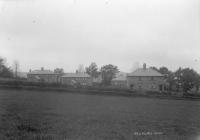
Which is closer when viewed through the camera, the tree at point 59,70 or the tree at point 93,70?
the tree at point 93,70

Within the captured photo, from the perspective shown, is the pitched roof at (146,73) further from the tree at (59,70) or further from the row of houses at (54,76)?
the tree at (59,70)

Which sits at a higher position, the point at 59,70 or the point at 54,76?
the point at 59,70

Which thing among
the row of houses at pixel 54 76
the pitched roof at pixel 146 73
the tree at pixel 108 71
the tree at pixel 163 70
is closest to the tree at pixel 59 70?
the row of houses at pixel 54 76

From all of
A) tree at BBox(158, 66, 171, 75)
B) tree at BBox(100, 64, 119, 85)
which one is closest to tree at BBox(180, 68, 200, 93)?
tree at BBox(100, 64, 119, 85)

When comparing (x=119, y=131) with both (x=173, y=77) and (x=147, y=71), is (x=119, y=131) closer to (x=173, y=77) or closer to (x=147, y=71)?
(x=147, y=71)

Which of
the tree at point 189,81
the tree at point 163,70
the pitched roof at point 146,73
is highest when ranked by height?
the tree at point 163,70

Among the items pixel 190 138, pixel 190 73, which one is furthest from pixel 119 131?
pixel 190 73

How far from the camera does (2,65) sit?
7800 cm

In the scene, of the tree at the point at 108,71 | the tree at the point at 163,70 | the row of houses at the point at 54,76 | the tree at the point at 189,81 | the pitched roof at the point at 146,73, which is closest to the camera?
the tree at the point at 189,81

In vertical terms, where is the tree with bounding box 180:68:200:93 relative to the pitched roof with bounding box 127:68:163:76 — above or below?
below

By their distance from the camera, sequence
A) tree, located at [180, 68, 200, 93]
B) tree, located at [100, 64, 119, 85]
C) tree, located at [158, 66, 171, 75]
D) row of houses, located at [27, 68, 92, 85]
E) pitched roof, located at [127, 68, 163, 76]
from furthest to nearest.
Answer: tree, located at [158, 66, 171, 75], row of houses, located at [27, 68, 92, 85], tree, located at [100, 64, 119, 85], pitched roof, located at [127, 68, 163, 76], tree, located at [180, 68, 200, 93]

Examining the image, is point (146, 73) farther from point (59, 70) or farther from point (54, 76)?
point (59, 70)

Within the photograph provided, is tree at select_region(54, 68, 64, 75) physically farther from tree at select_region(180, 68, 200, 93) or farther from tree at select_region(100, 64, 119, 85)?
tree at select_region(180, 68, 200, 93)

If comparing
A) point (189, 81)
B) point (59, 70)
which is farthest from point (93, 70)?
point (189, 81)
